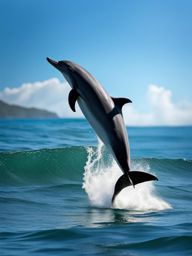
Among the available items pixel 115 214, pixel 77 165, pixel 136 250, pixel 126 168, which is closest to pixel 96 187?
pixel 115 214

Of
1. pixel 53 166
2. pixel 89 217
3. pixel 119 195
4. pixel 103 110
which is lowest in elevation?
pixel 89 217

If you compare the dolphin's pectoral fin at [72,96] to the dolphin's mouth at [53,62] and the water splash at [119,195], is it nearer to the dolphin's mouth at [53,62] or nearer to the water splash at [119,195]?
the dolphin's mouth at [53,62]

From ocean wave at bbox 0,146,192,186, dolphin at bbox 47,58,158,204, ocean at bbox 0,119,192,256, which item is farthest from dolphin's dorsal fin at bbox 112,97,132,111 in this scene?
ocean wave at bbox 0,146,192,186

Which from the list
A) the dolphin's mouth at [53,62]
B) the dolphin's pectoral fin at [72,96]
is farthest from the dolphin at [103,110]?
the dolphin's mouth at [53,62]

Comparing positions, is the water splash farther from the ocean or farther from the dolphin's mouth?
the dolphin's mouth

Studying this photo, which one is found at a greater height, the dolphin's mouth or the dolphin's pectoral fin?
the dolphin's mouth

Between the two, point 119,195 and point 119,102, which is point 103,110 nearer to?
point 119,102

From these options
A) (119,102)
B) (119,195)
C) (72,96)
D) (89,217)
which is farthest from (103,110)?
(119,195)

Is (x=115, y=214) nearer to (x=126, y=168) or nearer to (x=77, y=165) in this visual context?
(x=126, y=168)

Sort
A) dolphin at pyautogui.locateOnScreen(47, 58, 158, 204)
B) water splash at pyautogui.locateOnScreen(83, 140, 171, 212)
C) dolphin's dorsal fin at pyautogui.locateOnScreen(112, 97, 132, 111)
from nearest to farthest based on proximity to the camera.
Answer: dolphin at pyautogui.locateOnScreen(47, 58, 158, 204)
dolphin's dorsal fin at pyautogui.locateOnScreen(112, 97, 132, 111)
water splash at pyautogui.locateOnScreen(83, 140, 171, 212)

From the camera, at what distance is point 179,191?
57.1 feet

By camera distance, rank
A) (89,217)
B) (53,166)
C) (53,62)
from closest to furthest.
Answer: (89,217) < (53,62) < (53,166)

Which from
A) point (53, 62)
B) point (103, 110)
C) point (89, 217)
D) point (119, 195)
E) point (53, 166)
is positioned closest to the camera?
point (103, 110)

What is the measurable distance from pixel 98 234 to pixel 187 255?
1781 millimetres
